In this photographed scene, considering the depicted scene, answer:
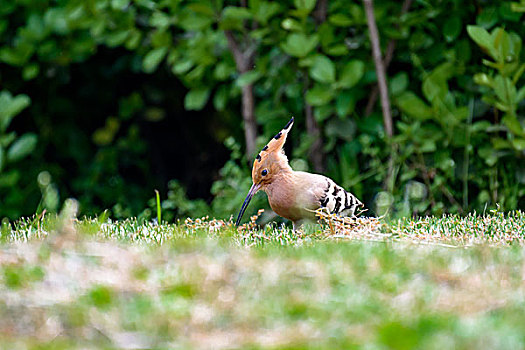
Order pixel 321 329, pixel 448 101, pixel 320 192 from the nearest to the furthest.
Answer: pixel 321 329, pixel 320 192, pixel 448 101

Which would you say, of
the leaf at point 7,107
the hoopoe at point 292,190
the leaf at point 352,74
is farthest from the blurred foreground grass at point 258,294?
the leaf at point 7,107

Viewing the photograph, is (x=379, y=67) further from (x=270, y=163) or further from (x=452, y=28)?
(x=270, y=163)

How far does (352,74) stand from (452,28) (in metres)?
0.87

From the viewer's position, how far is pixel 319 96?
609 centimetres

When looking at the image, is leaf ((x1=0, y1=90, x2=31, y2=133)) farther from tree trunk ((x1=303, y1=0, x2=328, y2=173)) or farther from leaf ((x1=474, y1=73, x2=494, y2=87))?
leaf ((x1=474, y1=73, x2=494, y2=87))

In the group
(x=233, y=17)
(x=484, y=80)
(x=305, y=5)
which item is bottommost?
(x=484, y=80)

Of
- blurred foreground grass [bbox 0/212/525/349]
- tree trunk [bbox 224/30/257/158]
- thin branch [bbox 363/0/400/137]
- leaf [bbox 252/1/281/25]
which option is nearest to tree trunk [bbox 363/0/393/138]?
thin branch [bbox 363/0/400/137]

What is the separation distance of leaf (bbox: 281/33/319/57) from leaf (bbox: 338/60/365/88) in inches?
12.9

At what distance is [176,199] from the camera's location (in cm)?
650

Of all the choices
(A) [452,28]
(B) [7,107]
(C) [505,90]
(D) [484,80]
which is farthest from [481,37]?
(B) [7,107]

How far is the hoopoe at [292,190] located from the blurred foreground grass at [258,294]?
712 mm

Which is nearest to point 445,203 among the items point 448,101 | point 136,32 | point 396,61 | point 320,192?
point 448,101

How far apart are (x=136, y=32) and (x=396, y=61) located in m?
2.25

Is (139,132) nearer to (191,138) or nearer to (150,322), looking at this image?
(191,138)
